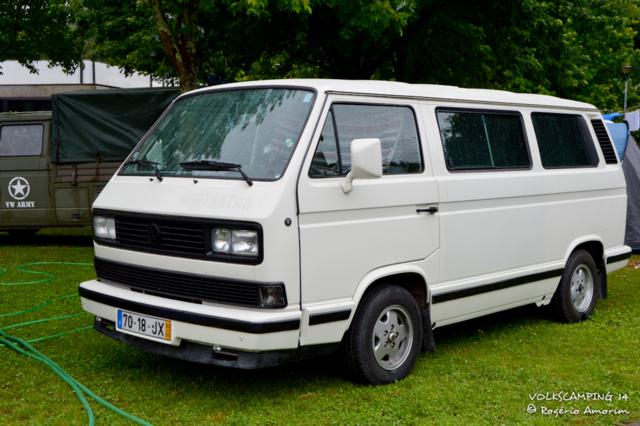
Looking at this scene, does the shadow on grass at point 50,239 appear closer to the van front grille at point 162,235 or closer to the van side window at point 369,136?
the van front grille at point 162,235

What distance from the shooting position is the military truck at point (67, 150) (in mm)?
12406

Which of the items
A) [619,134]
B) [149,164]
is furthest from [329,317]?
[619,134]

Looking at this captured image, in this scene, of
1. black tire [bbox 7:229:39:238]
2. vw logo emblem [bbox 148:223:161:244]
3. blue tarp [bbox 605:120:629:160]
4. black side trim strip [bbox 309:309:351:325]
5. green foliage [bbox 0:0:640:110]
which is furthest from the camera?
green foliage [bbox 0:0:640:110]

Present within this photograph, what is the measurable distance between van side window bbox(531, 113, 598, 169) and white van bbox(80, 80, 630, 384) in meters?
0.22

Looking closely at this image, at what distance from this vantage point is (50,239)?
14039 mm

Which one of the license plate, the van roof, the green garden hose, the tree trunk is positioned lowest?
the green garden hose

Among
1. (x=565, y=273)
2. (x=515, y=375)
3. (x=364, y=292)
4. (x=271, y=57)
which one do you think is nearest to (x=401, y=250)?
(x=364, y=292)

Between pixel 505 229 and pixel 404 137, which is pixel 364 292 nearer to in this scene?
pixel 404 137

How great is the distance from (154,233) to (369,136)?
162 centimetres

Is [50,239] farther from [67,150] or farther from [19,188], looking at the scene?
[67,150]

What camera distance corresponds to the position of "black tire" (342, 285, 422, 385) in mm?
5160

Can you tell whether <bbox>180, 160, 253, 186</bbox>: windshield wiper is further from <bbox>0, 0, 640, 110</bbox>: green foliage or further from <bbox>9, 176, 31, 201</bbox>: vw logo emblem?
<bbox>9, 176, 31, 201</bbox>: vw logo emblem

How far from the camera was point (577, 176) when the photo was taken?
280 inches

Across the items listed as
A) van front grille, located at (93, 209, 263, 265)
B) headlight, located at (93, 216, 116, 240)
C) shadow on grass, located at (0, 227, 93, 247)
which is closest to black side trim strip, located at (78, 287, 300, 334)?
van front grille, located at (93, 209, 263, 265)
